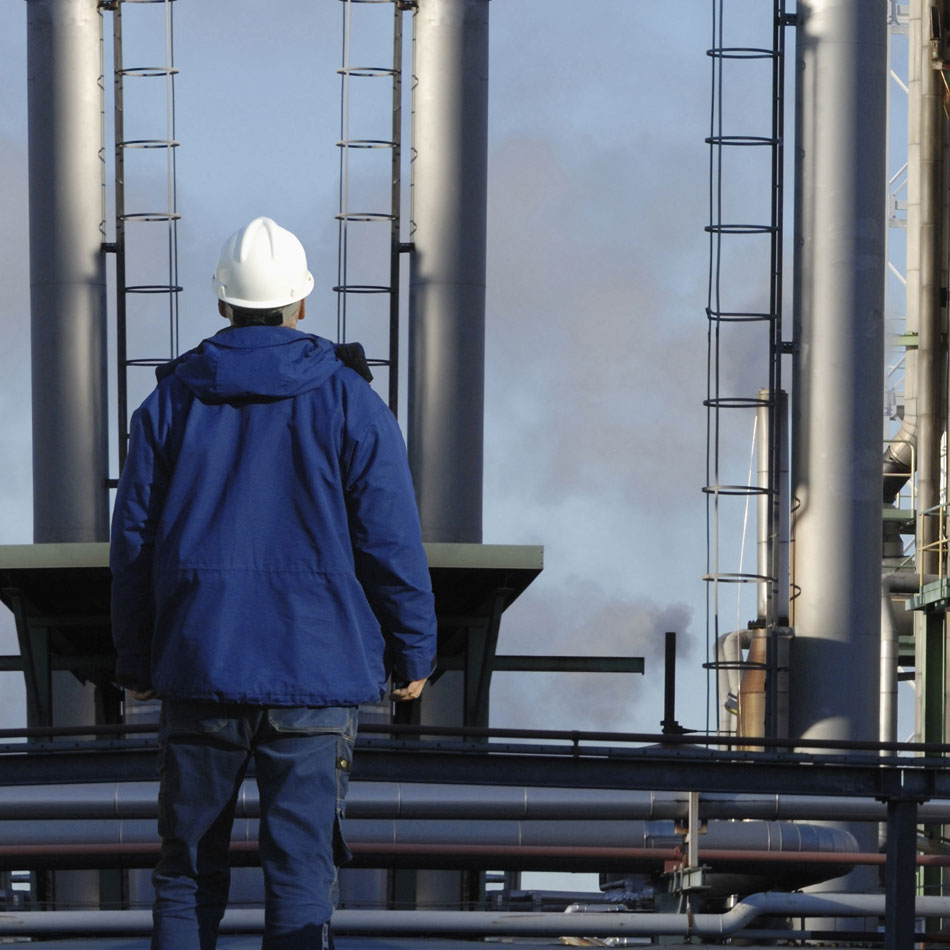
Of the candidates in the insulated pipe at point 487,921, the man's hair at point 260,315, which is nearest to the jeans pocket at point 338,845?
the man's hair at point 260,315

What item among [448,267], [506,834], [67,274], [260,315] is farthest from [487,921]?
[67,274]

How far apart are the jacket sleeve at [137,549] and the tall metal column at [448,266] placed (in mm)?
13492

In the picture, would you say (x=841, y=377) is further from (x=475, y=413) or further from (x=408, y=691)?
(x=408, y=691)

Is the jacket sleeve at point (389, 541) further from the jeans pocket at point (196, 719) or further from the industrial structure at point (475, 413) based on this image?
the industrial structure at point (475, 413)

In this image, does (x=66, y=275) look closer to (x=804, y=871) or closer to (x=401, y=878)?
(x=401, y=878)

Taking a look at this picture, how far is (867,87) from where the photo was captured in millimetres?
19125

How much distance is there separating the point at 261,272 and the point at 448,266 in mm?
13781

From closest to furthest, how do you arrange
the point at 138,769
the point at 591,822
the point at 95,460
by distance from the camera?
the point at 138,769 → the point at 591,822 → the point at 95,460

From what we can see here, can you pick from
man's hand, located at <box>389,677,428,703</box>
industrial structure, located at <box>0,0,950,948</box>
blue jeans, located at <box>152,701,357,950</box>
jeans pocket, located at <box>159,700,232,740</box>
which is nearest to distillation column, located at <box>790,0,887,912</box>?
industrial structure, located at <box>0,0,950,948</box>

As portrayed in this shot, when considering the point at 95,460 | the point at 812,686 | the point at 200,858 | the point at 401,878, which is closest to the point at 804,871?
the point at 401,878

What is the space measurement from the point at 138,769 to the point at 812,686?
12879 mm

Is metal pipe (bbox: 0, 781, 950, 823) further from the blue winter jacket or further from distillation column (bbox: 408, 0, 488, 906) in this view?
distillation column (bbox: 408, 0, 488, 906)

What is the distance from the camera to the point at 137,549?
463cm

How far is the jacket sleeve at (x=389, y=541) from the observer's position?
14.8 feet
